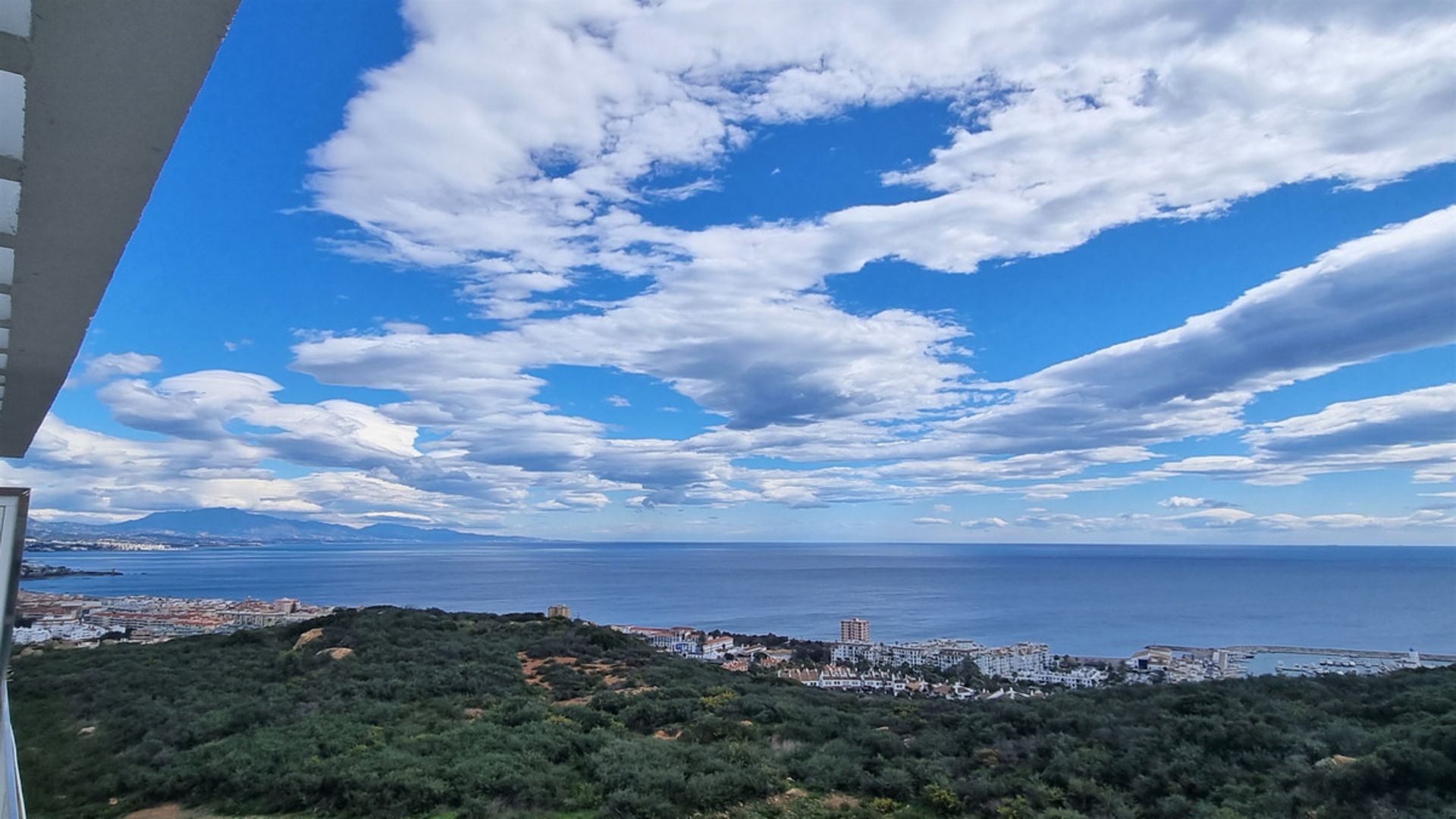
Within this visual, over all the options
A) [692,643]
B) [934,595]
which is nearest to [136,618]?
[692,643]

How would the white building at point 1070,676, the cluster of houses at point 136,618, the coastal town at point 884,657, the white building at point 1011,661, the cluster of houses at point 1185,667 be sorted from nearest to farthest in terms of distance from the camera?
the coastal town at point 884,657 < the cluster of houses at point 1185,667 < the white building at point 1070,676 < the cluster of houses at point 136,618 < the white building at point 1011,661

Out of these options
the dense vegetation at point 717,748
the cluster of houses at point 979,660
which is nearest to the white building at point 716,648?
the cluster of houses at point 979,660

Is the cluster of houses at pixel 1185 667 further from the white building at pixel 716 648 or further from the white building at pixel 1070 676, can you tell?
the white building at pixel 716 648

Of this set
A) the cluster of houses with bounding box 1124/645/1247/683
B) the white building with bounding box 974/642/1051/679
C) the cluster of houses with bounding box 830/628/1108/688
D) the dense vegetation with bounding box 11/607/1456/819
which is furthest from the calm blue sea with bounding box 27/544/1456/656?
the dense vegetation with bounding box 11/607/1456/819

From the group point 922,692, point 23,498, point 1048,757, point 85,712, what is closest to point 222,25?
point 23,498

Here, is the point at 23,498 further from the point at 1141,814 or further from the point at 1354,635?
the point at 1354,635

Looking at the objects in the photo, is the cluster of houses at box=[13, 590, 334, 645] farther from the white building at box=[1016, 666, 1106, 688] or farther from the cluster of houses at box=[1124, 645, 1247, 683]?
the cluster of houses at box=[1124, 645, 1247, 683]

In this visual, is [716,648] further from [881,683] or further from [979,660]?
[881,683]
